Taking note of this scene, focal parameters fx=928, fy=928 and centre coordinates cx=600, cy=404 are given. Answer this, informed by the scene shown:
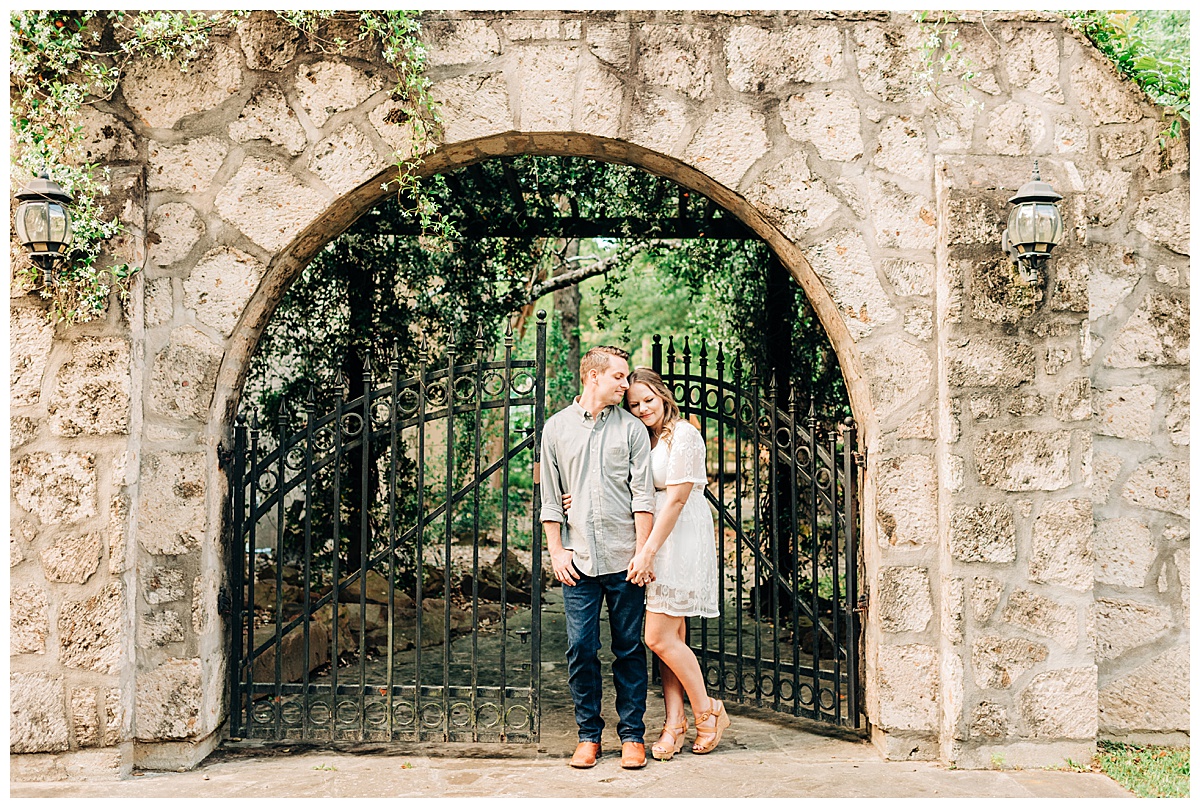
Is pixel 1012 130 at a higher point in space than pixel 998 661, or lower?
higher

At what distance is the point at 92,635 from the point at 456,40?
2.70 meters

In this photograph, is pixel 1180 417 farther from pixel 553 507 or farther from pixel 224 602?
pixel 224 602

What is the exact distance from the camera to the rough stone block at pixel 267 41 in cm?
374

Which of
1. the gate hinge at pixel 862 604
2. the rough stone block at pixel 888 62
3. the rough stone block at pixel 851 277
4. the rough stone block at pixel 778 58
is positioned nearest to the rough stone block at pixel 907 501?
the gate hinge at pixel 862 604

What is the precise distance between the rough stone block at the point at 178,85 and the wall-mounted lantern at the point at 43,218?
53 cm

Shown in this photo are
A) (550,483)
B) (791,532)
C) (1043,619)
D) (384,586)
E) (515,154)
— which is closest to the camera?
(1043,619)

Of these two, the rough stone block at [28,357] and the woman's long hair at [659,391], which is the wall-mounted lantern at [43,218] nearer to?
the rough stone block at [28,357]

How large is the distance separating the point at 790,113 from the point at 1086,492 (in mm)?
1896

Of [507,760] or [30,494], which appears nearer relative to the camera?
[30,494]

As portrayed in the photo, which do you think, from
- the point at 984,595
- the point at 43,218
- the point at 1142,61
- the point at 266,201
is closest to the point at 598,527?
the point at 984,595

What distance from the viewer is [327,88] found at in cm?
374
